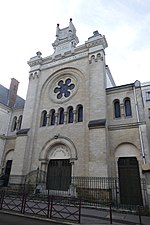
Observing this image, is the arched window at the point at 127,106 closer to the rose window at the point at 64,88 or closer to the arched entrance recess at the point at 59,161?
the arched entrance recess at the point at 59,161

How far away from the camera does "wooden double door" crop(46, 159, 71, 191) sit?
15.5m

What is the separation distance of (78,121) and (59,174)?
5.45 m

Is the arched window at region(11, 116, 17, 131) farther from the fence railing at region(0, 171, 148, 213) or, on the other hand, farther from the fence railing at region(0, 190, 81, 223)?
the fence railing at region(0, 190, 81, 223)

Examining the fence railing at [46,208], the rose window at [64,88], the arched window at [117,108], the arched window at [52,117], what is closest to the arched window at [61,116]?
the arched window at [52,117]

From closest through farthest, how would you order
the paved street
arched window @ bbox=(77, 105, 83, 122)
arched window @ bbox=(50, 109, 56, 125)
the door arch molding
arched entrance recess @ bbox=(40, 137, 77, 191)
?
the paved street < arched entrance recess @ bbox=(40, 137, 77, 191) < the door arch molding < arched window @ bbox=(77, 105, 83, 122) < arched window @ bbox=(50, 109, 56, 125)

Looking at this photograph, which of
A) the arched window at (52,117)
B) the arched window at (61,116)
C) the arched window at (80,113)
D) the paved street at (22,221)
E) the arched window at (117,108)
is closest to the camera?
the paved street at (22,221)

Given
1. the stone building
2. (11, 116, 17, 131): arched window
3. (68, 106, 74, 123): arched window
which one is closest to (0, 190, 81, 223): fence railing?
the stone building

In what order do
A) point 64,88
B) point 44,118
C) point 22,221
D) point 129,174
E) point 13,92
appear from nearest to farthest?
point 22,221, point 129,174, point 44,118, point 64,88, point 13,92

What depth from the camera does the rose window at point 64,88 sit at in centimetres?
1972

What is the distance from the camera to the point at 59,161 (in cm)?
1681

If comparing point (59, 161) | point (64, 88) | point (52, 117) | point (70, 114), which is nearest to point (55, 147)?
point (59, 161)

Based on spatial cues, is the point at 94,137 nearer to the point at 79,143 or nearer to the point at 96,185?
the point at 79,143

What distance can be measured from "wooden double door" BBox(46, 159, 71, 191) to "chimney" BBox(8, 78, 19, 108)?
12152 millimetres

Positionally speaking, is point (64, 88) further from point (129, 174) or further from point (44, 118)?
point (129, 174)
